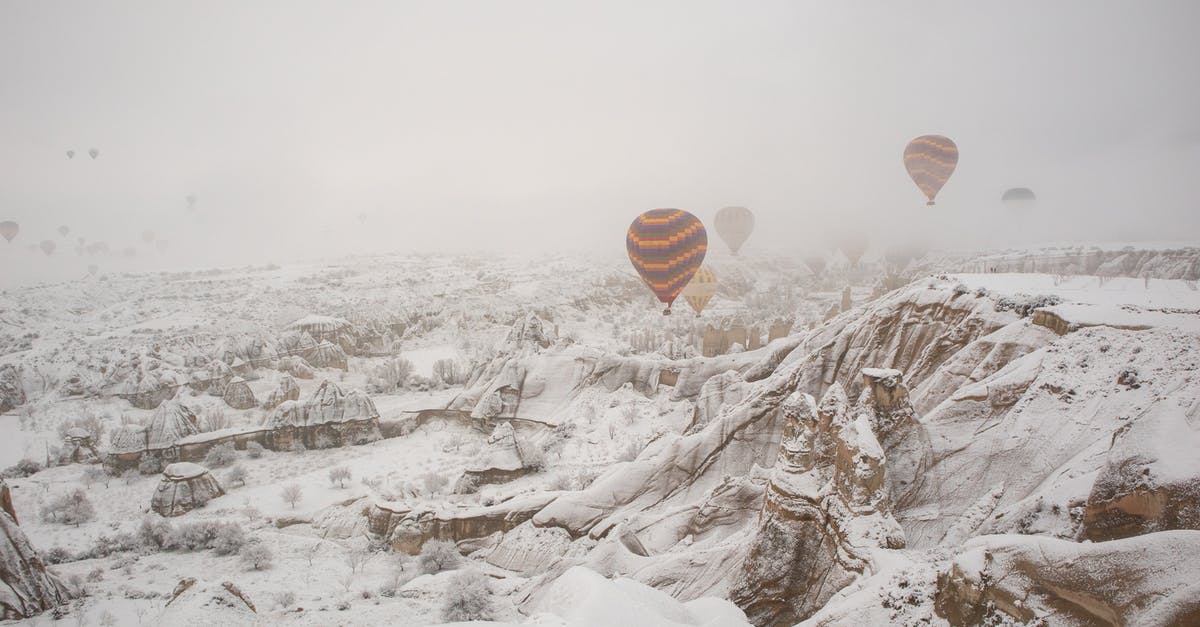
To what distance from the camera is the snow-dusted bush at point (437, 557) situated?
18375 millimetres

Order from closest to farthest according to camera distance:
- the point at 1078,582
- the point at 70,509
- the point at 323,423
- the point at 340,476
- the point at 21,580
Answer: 1. the point at 1078,582
2. the point at 21,580
3. the point at 70,509
4. the point at 340,476
5. the point at 323,423

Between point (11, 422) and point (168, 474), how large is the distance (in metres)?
23.2

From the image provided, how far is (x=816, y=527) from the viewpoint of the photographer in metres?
10.0

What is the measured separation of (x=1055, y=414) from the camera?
34.8ft

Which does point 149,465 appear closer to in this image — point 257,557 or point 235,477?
point 235,477

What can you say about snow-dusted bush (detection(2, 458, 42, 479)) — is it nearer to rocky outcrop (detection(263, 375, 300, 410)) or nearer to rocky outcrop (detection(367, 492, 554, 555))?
rocky outcrop (detection(263, 375, 300, 410))

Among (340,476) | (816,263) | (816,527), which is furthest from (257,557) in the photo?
(816,263)

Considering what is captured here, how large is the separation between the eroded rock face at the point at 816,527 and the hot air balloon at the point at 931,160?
1610 inches

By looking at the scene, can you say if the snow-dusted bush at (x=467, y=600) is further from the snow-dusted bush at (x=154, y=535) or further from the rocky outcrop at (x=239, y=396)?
the rocky outcrop at (x=239, y=396)

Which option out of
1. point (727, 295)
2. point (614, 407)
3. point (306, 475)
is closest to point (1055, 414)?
point (614, 407)

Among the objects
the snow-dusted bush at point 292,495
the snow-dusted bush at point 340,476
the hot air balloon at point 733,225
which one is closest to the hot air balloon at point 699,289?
the hot air balloon at point 733,225

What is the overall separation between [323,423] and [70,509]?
1152 cm

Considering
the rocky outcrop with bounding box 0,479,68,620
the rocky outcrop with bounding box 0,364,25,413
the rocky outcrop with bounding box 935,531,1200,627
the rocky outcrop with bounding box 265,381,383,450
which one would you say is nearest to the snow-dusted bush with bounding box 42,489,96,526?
the rocky outcrop with bounding box 265,381,383,450

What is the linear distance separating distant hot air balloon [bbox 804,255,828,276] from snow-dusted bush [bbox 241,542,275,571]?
400ft
